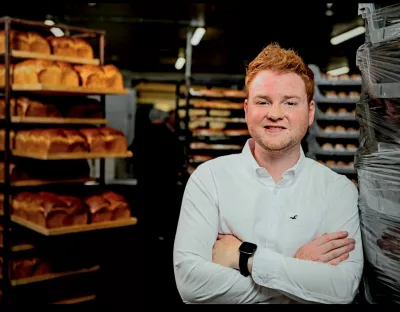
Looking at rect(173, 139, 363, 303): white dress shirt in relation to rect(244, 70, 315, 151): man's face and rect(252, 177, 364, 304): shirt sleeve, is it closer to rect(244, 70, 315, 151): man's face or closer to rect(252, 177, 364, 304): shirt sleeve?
rect(252, 177, 364, 304): shirt sleeve

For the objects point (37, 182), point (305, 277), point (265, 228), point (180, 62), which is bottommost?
point (37, 182)

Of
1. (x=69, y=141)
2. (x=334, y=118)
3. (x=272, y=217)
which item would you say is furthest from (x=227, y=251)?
(x=334, y=118)

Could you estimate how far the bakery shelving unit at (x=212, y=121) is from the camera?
6293 millimetres

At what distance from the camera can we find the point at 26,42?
339cm

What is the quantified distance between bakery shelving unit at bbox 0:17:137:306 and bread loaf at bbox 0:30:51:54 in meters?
0.07

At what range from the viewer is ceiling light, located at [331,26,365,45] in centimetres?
689

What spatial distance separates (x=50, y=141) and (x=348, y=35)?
5.49 meters

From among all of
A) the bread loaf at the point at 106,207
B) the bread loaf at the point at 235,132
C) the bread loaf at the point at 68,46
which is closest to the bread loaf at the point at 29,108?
the bread loaf at the point at 68,46

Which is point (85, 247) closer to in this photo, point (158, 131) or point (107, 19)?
point (158, 131)

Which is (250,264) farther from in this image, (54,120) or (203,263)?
(54,120)

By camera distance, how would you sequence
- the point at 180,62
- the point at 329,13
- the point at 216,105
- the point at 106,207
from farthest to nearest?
the point at 180,62
the point at 216,105
the point at 329,13
the point at 106,207

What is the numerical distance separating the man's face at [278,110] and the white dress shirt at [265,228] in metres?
0.13

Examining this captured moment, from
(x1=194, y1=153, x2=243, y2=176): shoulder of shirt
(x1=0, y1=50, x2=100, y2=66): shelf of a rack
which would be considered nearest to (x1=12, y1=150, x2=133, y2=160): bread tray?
(x1=0, y1=50, x2=100, y2=66): shelf of a rack

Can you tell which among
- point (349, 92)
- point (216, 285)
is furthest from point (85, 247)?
point (349, 92)
